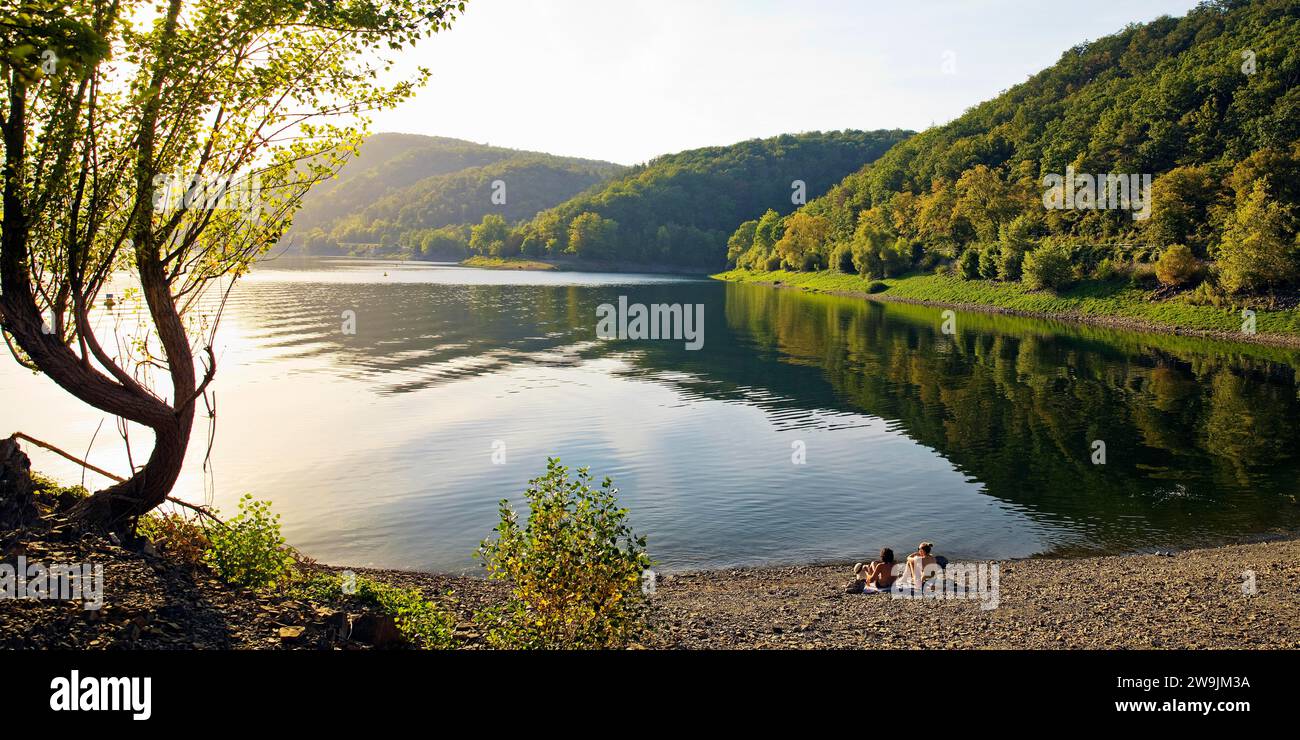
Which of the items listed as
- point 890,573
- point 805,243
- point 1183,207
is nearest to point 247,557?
point 890,573

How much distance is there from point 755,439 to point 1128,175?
103076mm

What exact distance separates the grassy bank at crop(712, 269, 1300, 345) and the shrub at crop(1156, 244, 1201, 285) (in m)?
2.70

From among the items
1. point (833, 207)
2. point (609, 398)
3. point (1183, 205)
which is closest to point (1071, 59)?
point (833, 207)

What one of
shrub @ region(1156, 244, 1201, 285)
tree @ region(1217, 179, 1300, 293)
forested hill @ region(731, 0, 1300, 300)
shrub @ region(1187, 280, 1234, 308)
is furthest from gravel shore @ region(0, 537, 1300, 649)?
shrub @ region(1156, 244, 1201, 285)

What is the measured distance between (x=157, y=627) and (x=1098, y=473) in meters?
30.9

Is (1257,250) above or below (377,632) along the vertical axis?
above

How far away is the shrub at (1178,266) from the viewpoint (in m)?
→ 80.9

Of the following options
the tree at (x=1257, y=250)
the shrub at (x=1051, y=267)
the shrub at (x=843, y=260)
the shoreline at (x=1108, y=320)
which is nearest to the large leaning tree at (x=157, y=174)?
the shoreline at (x=1108, y=320)

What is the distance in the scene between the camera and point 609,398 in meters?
44.9

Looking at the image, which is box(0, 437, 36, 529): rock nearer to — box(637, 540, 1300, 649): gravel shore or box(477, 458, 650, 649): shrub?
box(477, 458, 650, 649): shrub

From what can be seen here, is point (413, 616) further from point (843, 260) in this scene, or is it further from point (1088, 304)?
point (843, 260)

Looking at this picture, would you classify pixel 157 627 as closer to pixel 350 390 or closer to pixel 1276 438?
pixel 350 390

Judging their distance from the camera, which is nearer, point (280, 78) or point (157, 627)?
point (157, 627)

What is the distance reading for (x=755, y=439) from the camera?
3588cm
